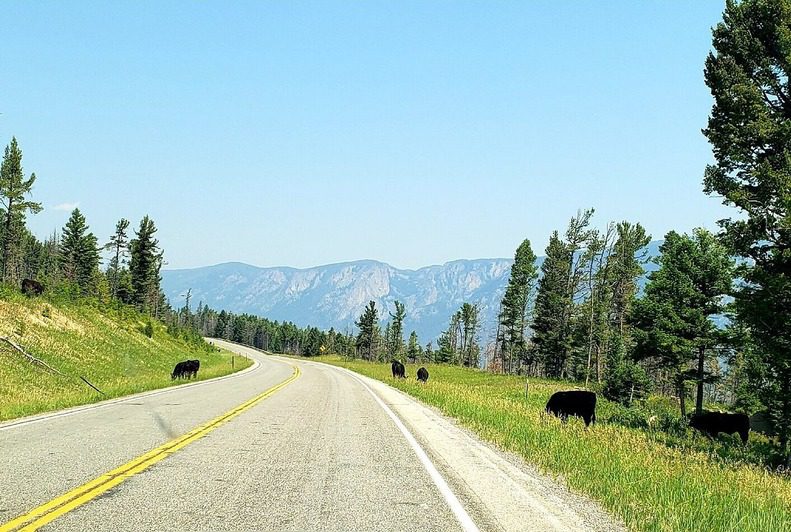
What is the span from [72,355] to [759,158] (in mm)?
33291

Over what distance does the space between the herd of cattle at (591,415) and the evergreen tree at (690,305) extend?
521cm

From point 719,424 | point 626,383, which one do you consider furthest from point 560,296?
point 719,424

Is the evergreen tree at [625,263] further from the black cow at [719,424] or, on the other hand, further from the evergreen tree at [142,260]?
the evergreen tree at [142,260]

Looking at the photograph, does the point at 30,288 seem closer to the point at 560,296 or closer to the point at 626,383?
the point at 626,383

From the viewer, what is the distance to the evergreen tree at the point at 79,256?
9381 centimetres

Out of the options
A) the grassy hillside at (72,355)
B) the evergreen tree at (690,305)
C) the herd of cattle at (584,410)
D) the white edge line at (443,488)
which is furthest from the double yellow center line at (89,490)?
the evergreen tree at (690,305)

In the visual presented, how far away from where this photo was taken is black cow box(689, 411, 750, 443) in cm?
2767

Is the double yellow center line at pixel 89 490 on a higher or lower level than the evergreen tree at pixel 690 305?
lower

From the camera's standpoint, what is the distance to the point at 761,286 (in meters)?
18.0

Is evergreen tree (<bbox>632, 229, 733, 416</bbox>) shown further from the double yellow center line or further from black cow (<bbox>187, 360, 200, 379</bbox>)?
the double yellow center line

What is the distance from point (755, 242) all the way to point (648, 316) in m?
22.7

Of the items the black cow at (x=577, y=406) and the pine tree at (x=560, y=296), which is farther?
the pine tree at (x=560, y=296)

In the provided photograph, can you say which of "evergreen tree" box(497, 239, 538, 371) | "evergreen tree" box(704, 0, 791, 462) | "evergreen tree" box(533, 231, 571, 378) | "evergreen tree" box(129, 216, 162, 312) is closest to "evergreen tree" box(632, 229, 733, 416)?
"evergreen tree" box(704, 0, 791, 462)

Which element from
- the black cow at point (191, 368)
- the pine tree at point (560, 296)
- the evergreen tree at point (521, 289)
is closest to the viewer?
the black cow at point (191, 368)
